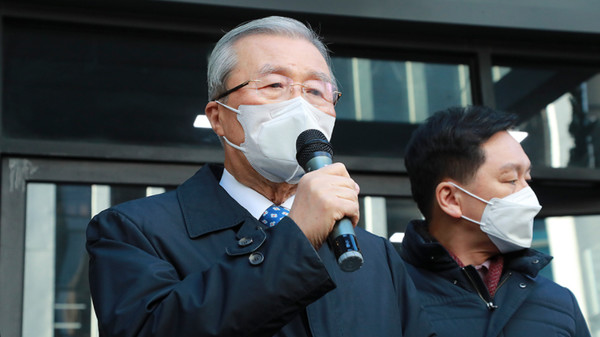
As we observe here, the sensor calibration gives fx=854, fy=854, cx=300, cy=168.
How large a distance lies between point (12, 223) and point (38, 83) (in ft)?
2.34

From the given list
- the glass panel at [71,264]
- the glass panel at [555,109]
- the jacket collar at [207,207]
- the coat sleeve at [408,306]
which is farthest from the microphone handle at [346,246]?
the glass panel at [555,109]

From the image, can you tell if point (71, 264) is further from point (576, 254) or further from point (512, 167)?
point (576, 254)

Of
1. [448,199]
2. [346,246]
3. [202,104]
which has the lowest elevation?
[346,246]

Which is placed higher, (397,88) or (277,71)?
(397,88)

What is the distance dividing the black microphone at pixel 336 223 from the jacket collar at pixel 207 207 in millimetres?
268

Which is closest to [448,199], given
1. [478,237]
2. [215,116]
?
→ [478,237]

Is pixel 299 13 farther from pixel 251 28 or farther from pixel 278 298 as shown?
pixel 278 298

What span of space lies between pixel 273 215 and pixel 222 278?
0.48 meters

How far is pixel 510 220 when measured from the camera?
122 inches

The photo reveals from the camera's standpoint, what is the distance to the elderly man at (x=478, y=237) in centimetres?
295

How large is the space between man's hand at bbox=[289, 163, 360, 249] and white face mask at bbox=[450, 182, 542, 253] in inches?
54.6

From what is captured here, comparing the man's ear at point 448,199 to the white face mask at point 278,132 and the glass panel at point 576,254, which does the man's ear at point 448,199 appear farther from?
the glass panel at point 576,254

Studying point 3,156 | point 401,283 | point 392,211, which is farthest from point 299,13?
point 401,283

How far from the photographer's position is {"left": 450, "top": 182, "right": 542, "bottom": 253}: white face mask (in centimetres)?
309
